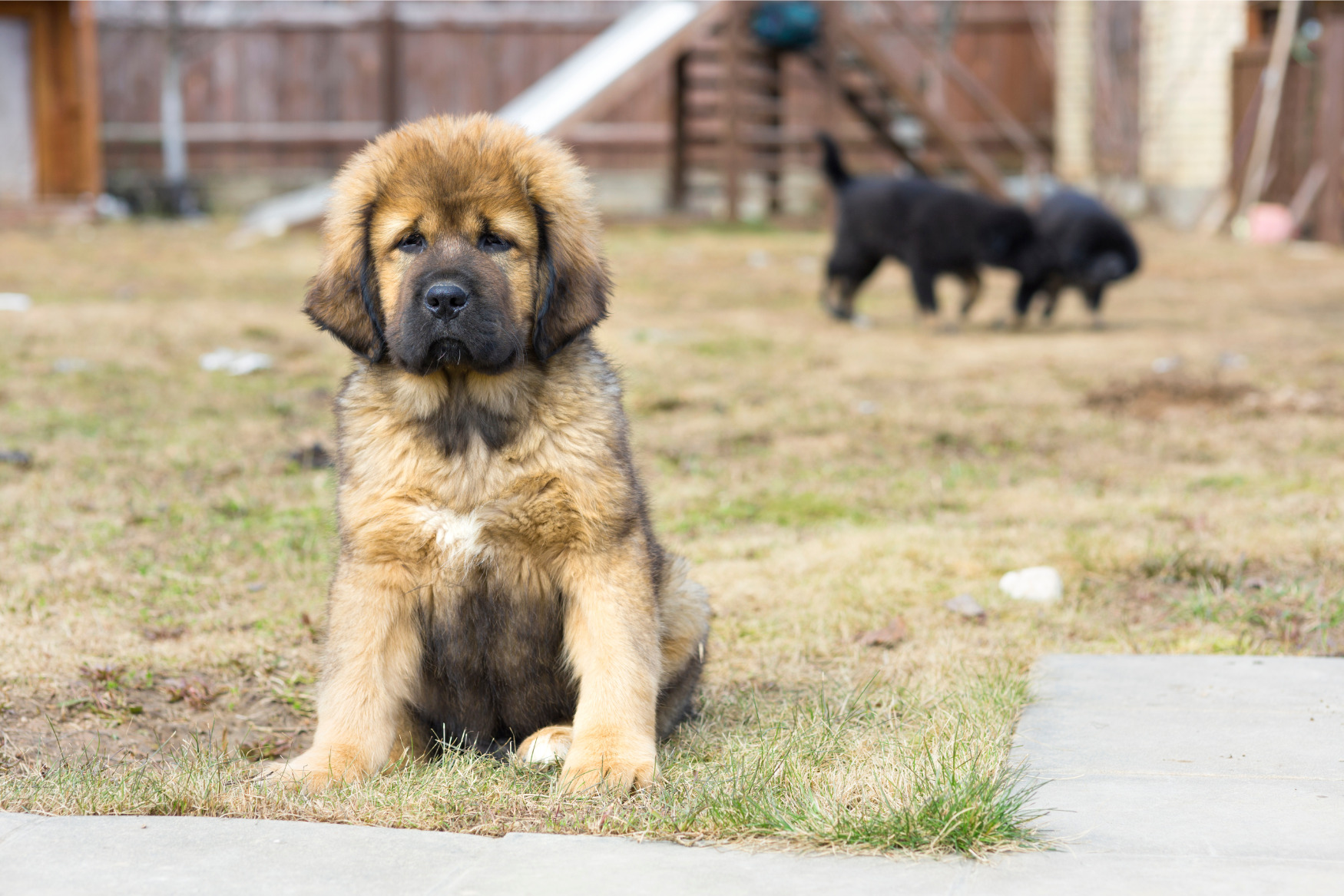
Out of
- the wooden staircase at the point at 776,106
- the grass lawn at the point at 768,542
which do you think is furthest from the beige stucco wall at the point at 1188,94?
the grass lawn at the point at 768,542

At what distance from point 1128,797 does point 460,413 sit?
5.40 feet

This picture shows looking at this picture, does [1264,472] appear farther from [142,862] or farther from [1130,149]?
[1130,149]

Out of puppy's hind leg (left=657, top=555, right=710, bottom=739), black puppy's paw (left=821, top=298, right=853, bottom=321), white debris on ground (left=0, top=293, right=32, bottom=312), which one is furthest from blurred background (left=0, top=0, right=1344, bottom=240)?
puppy's hind leg (left=657, top=555, right=710, bottom=739)

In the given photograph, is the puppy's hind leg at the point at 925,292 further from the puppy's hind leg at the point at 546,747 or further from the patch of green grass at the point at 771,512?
the puppy's hind leg at the point at 546,747

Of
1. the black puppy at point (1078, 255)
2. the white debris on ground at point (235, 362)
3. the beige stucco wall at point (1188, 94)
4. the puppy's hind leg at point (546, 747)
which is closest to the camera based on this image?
the puppy's hind leg at point (546, 747)

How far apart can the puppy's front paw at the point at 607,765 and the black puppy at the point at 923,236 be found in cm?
873

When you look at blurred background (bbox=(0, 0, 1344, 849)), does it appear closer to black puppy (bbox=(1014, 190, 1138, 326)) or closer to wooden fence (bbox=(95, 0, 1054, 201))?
wooden fence (bbox=(95, 0, 1054, 201))

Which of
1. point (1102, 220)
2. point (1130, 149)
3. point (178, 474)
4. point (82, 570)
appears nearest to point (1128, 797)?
point (82, 570)

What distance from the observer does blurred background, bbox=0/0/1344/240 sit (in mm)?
17672

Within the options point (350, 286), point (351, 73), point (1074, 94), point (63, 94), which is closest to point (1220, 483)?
point (350, 286)

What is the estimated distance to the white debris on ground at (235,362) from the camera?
8859mm

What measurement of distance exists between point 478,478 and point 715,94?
18.9 meters

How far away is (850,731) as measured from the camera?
344cm

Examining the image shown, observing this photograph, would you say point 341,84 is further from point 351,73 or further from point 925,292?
point 925,292
